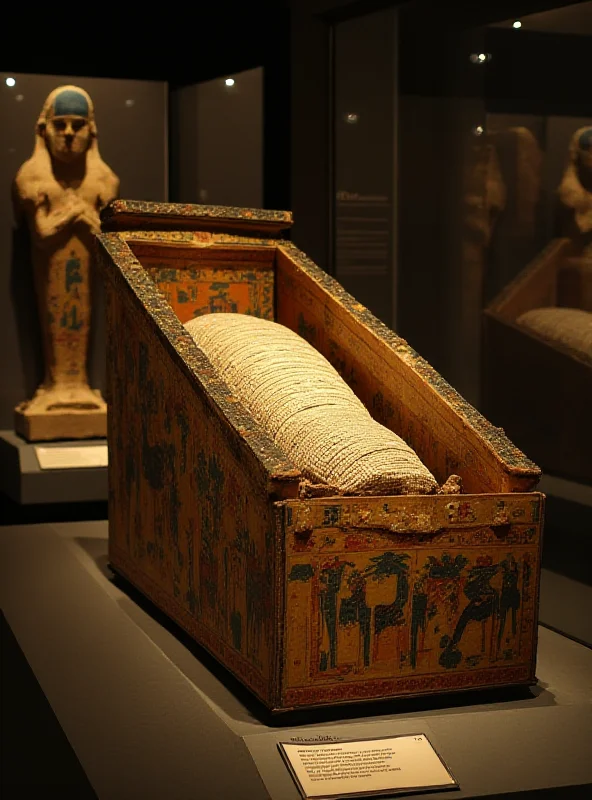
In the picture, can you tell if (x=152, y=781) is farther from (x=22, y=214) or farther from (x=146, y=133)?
(x=146, y=133)

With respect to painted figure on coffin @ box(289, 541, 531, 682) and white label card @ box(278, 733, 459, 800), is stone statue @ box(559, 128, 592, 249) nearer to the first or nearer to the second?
painted figure on coffin @ box(289, 541, 531, 682)

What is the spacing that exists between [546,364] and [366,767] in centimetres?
155

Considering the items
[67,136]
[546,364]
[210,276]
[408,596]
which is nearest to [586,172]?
[546,364]

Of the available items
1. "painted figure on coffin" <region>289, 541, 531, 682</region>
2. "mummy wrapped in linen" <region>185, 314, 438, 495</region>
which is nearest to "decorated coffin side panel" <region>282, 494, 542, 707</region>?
"painted figure on coffin" <region>289, 541, 531, 682</region>

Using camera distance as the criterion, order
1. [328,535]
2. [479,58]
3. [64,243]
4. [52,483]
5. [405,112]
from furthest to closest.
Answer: [64,243] → [52,483] → [405,112] → [479,58] → [328,535]

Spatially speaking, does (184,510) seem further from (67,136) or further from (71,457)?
(67,136)

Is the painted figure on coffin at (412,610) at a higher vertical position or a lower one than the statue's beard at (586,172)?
lower

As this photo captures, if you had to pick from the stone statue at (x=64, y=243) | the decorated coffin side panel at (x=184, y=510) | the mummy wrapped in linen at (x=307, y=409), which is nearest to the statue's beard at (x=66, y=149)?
the stone statue at (x=64, y=243)

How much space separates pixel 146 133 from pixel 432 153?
2.64 metres

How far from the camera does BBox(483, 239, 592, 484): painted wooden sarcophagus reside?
3260mm

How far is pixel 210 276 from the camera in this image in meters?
3.67

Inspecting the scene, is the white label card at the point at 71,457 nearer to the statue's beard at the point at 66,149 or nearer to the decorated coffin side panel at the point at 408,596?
the statue's beard at the point at 66,149

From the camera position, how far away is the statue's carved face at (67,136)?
18.7 feet

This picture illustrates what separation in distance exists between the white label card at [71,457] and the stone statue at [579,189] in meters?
2.62
